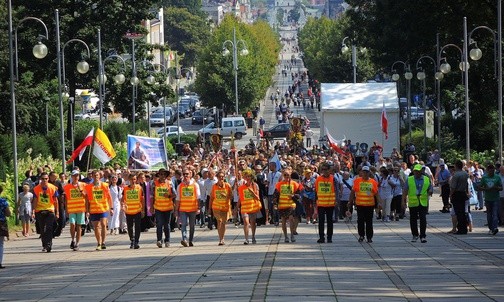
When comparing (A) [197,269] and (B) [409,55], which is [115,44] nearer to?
(B) [409,55]

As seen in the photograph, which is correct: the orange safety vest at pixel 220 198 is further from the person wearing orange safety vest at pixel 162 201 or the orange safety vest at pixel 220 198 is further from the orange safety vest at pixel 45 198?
the orange safety vest at pixel 45 198

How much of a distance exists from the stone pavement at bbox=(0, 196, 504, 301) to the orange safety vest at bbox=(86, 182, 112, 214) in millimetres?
869

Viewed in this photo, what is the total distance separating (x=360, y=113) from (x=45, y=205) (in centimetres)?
3081

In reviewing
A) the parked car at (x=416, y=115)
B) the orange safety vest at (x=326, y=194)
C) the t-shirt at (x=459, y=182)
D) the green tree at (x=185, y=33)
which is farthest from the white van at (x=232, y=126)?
the green tree at (x=185, y=33)

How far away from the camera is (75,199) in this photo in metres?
28.9

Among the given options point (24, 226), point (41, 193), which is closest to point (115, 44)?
point (24, 226)

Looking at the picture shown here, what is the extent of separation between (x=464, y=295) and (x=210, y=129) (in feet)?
255

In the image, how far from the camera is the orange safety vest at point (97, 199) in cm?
2872

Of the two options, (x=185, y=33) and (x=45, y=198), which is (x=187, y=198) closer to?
(x=45, y=198)

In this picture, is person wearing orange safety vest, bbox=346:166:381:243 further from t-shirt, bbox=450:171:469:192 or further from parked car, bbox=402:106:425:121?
parked car, bbox=402:106:425:121

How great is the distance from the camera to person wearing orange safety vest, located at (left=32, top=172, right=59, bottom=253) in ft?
93.7

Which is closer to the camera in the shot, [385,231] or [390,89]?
[385,231]

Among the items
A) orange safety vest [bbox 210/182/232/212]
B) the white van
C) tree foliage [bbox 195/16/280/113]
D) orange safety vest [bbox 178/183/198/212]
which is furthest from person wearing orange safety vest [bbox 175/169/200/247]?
tree foliage [bbox 195/16/280/113]

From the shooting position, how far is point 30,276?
23.6 metres
